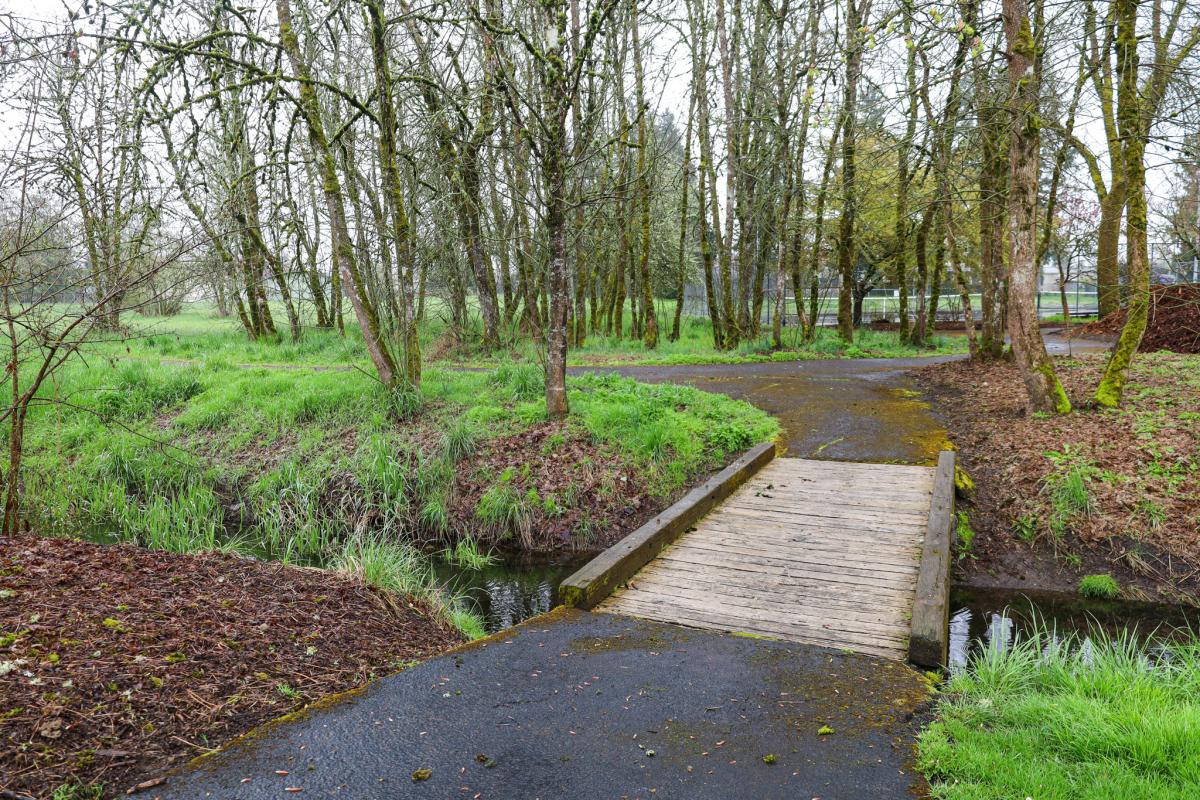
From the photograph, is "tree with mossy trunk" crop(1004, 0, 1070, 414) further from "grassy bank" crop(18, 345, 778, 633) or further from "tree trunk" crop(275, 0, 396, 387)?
"tree trunk" crop(275, 0, 396, 387)

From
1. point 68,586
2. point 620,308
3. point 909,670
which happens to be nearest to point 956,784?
point 909,670

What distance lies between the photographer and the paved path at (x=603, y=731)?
2.93 metres

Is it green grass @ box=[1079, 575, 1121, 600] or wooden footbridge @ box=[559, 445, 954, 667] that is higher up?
wooden footbridge @ box=[559, 445, 954, 667]

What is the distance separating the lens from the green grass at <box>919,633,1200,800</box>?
9.21 ft

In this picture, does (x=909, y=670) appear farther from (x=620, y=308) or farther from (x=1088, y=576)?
(x=620, y=308)

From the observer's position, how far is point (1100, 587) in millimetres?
6387

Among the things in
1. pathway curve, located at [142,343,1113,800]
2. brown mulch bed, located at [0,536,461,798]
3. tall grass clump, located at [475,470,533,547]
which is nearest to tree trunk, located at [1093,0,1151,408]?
pathway curve, located at [142,343,1113,800]

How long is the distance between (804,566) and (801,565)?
0.03 m

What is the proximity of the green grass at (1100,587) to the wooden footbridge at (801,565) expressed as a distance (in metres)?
1.30

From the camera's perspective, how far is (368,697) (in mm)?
3662

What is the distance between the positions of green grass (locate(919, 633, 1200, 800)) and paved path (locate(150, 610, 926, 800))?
204 mm

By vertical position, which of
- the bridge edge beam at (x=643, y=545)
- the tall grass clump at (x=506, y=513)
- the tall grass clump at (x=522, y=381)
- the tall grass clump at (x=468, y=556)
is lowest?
the tall grass clump at (x=468, y=556)

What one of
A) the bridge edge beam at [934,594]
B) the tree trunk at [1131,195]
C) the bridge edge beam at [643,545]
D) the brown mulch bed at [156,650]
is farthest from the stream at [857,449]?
the tree trunk at [1131,195]

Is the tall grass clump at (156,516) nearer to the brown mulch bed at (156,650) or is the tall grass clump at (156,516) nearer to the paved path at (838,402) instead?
the brown mulch bed at (156,650)
